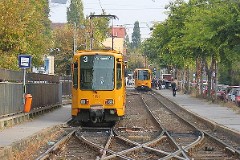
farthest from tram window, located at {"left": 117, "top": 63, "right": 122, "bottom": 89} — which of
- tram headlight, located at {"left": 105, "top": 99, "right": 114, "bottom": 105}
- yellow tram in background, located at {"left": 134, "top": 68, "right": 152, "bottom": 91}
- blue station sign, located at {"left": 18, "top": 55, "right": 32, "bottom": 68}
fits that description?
yellow tram in background, located at {"left": 134, "top": 68, "right": 152, "bottom": 91}

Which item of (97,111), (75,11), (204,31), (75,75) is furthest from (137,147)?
(75,11)

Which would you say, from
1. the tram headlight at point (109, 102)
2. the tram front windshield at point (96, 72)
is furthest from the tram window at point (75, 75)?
the tram headlight at point (109, 102)

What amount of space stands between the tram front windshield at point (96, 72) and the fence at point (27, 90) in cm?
295

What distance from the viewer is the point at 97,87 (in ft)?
78.1

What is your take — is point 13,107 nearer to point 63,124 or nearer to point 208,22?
point 63,124

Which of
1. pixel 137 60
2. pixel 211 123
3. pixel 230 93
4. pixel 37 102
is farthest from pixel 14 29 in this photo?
pixel 137 60

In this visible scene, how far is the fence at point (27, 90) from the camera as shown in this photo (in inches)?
892

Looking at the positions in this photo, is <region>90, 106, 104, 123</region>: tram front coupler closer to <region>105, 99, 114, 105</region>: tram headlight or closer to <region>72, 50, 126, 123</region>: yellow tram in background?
<region>72, 50, 126, 123</region>: yellow tram in background

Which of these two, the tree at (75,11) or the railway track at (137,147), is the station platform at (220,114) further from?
the tree at (75,11)

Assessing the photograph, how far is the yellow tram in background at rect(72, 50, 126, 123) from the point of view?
77.6 feet

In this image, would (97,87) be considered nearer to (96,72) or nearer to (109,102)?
(96,72)

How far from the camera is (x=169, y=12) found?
57.5 m

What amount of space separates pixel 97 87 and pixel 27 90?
206 inches

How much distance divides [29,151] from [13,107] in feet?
31.7
